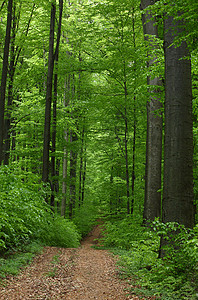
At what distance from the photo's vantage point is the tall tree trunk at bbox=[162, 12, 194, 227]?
4.85m

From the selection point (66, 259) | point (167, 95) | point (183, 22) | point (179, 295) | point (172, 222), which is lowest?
point (66, 259)

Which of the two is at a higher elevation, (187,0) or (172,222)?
(187,0)

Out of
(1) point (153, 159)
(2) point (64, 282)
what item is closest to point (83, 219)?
(1) point (153, 159)

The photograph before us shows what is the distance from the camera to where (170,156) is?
5.03m

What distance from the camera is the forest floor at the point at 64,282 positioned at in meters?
4.32

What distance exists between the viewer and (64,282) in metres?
5.07

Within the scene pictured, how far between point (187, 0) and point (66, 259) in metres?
6.41

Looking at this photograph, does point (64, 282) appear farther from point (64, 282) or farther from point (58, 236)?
point (58, 236)

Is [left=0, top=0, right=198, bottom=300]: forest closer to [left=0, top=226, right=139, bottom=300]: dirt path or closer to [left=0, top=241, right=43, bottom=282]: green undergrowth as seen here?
[left=0, top=241, right=43, bottom=282]: green undergrowth

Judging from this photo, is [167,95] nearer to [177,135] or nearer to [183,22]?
[177,135]

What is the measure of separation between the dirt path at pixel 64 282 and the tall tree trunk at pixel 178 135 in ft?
5.41

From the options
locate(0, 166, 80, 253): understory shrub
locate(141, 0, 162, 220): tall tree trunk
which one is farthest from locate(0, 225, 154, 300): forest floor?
locate(141, 0, 162, 220): tall tree trunk

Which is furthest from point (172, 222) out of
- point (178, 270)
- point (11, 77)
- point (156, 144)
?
point (11, 77)

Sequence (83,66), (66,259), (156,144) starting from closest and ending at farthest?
(66,259)
(156,144)
(83,66)
